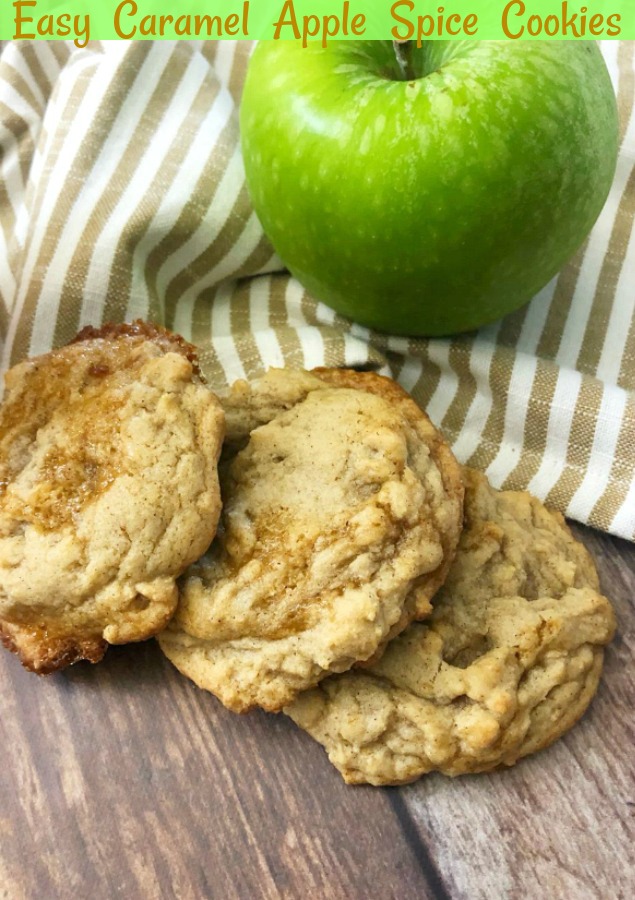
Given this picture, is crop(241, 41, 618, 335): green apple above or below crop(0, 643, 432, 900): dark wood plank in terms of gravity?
above

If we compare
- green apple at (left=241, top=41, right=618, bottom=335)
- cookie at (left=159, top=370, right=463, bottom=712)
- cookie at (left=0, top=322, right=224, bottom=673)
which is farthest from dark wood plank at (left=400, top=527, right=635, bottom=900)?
green apple at (left=241, top=41, right=618, bottom=335)

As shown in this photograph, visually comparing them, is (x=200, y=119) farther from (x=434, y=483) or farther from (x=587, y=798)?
(x=587, y=798)

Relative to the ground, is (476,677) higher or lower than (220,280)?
lower

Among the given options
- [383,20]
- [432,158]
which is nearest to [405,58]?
[383,20]

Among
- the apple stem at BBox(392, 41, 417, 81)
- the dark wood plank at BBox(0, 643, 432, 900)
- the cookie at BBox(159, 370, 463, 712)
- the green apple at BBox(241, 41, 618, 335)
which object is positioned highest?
the apple stem at BBox(392, 41, 417, 81)

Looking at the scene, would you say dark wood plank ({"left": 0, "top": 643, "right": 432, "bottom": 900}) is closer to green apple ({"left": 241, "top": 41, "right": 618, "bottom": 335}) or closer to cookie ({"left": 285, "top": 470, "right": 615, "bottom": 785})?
cookie ({"left": 285, "top": 470, "right": 615, "bottom": 785})

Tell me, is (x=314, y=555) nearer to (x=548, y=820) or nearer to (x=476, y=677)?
(x=476, y=677)

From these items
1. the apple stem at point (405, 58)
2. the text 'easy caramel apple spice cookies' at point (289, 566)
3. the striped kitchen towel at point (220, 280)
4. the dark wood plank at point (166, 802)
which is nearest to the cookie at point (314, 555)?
the text 'easy caramel apple spice cookies' at point (289, 566)
